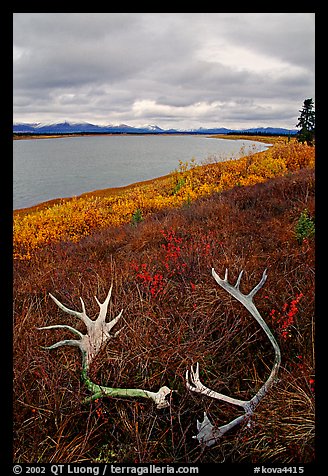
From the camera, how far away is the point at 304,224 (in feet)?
17.4

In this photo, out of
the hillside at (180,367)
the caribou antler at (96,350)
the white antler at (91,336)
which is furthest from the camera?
the white antler at (91,336)

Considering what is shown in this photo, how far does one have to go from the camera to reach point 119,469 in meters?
2.22

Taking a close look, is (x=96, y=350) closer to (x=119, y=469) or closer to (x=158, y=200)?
(x=119, y=469)

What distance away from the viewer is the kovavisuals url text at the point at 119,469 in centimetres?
217

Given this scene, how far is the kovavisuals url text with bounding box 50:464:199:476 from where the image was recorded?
217 cm

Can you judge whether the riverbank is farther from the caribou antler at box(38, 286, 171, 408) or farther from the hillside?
the caribou antler at box(38, 286, 171, 408)

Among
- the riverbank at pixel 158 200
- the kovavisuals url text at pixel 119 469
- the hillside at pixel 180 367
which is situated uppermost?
the riverbank at pixel 158 200

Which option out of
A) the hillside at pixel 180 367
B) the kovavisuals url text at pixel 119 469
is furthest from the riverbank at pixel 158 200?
the kovavisuals url text at pixel 119 469

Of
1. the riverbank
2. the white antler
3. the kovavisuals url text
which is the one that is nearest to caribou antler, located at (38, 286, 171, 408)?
the white antler

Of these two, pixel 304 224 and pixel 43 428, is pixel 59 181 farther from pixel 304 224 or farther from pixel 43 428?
pixel 43 428

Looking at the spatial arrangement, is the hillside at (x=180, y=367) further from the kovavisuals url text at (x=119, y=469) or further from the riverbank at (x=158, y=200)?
the riverbank at (x=158, y=200)
